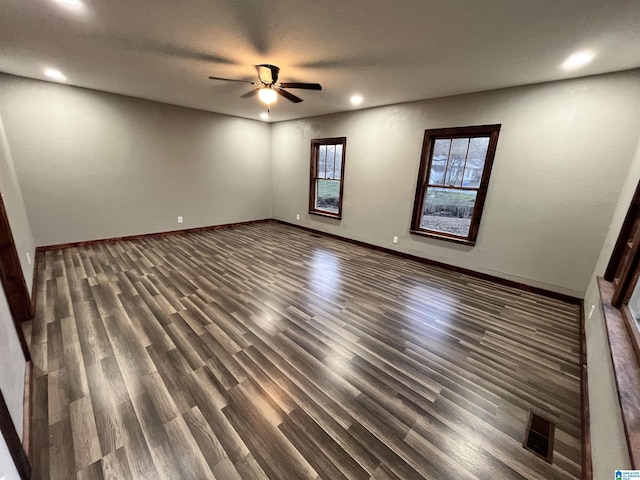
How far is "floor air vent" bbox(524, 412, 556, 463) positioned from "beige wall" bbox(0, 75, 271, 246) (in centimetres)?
605

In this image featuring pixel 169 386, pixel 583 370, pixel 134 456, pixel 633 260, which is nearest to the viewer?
pixel 134 456

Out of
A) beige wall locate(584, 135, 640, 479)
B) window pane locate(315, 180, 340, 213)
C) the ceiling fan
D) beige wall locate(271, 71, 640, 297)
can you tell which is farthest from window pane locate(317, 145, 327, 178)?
beige wall locate(584, 135, 640, 479)

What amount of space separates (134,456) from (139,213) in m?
4.71

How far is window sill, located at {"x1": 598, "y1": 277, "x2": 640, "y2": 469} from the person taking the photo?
33.2 inches

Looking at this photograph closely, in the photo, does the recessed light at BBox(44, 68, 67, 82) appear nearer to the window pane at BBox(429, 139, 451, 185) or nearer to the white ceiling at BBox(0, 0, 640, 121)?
the white ceiling at BBox(0, 0, 640, 121)

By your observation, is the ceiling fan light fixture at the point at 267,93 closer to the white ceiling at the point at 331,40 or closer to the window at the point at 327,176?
the white ceiling at the point at 331,40

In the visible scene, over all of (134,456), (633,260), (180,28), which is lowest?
(134,456)

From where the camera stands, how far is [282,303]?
2.75 metres

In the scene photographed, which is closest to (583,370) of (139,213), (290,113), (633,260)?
(633,260)

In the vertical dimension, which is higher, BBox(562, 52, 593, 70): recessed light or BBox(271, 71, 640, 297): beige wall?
BBox(562, 52, 593, 70): recessed light

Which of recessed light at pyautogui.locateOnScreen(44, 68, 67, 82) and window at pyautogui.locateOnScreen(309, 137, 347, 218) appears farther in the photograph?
window at pyautogui.locateOnScreen(309, 137, 347, 218)

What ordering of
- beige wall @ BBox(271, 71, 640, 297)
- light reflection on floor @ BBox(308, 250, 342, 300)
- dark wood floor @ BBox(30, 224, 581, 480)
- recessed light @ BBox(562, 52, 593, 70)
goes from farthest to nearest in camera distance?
1. light reflection on floor @ BBox(308, 250, 342, 300)
2. beige wall @ BBox(271, 71, 640, 297)
3. recessed light @ BBox(562, 52, 593, 70)
4. dark wood floor @ BBox(30, 224, 581, 480)

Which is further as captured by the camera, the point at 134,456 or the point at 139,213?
the point at 139,213

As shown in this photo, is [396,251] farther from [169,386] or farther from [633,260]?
[169,386]
